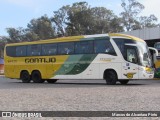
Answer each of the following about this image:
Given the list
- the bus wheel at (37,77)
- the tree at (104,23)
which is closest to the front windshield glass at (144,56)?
the bus wheel at (37,77)

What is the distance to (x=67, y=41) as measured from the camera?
25875 millimetres

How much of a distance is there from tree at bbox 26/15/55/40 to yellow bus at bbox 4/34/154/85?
221 ft

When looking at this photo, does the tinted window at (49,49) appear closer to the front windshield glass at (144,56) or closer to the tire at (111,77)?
the tire at (111,77)

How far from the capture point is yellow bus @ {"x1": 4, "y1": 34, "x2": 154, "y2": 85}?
23.1 meters

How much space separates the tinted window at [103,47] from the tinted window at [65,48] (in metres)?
1.94

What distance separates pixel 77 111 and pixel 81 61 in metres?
14.3

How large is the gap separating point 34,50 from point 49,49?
1479 mm

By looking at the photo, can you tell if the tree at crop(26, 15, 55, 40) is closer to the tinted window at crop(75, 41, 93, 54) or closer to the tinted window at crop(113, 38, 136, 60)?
the tinted window at crop(75, 41, 93, 54)

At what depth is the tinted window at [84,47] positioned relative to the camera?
2441 cm

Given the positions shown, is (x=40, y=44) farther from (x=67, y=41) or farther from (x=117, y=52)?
(x=117, y=52)

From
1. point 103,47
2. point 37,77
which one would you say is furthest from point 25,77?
point 103,47

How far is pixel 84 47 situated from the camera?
24.8m

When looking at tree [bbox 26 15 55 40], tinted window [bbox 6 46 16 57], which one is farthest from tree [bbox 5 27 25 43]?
tinted window [bbox 6 46 16 57]

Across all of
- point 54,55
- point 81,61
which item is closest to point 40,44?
point 54,55
